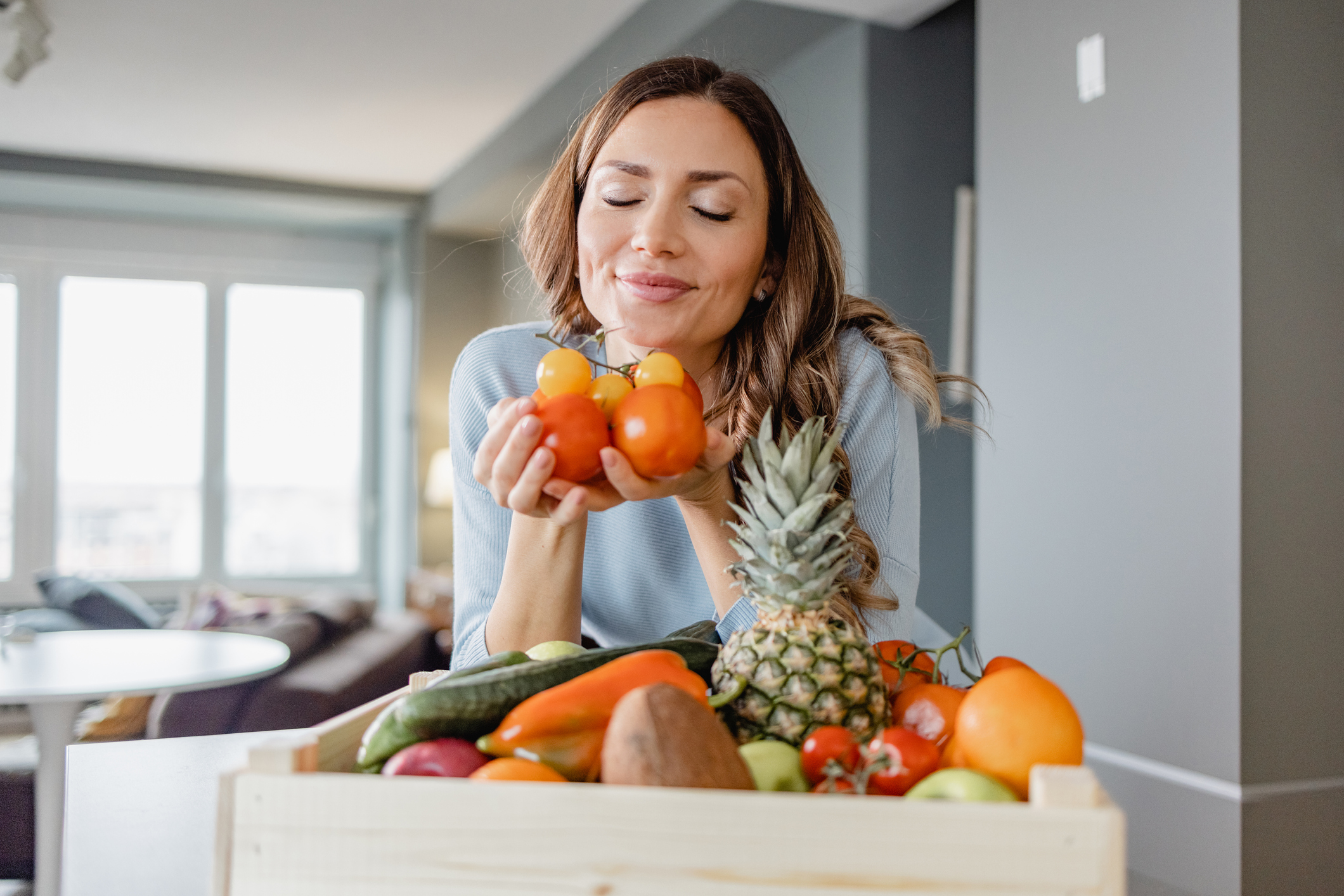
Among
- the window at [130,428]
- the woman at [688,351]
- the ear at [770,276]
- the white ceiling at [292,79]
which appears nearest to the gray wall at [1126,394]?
the woman at [688,351]

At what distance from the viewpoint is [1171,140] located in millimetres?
2496

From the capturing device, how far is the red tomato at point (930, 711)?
73 centimetres

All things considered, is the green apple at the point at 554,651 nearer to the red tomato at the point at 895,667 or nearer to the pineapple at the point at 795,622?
the pineapple at the point at 795,622

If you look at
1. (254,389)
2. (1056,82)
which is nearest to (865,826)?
(1056,82)

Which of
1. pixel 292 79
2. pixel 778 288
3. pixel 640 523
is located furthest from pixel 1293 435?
pixel 292 79

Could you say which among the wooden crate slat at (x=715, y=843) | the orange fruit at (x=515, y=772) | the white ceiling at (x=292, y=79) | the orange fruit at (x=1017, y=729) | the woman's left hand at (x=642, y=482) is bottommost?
the wooden crate slat at (x=715, y=843)

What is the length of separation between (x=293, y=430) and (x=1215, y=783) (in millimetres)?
7080

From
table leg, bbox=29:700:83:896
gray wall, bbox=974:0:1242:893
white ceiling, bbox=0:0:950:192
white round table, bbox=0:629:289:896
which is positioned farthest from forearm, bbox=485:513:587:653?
white ceiling, bbox=0:0:950:192

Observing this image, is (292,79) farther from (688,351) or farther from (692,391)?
(692,391)

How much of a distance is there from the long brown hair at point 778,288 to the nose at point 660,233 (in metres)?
0.19

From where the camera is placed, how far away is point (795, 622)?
2.46 ft

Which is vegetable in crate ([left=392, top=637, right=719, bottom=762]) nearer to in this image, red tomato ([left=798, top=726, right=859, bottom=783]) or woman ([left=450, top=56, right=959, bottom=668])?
red tomato ([left=798, top=726, right=859, bottom=783])

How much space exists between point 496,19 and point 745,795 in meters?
4.65

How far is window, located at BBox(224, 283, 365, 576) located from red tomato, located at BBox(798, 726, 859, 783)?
7.88 metres
